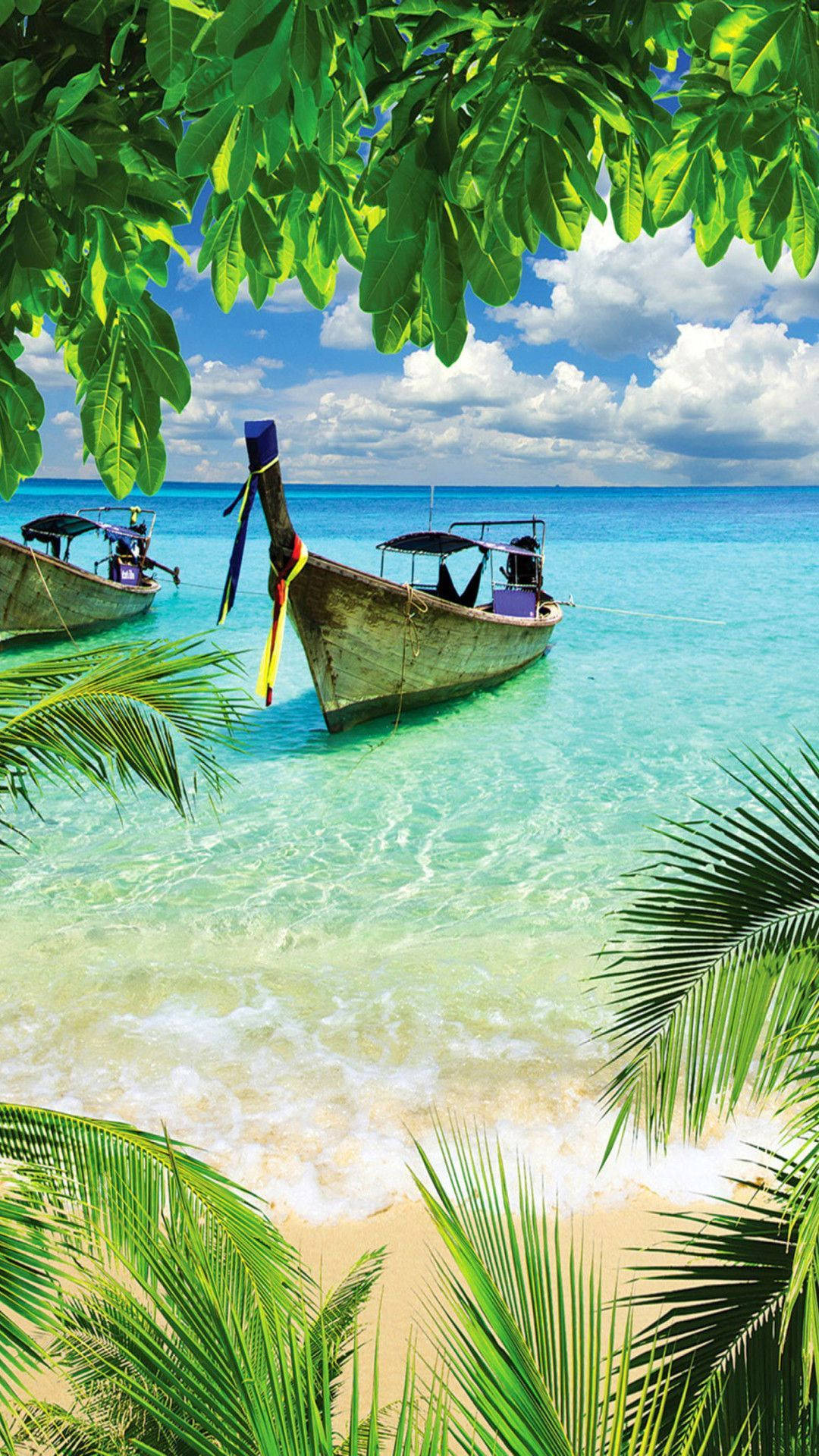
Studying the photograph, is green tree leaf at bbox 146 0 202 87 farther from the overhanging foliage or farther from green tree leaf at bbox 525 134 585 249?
green tree leaf at bbox 525 134 585 249

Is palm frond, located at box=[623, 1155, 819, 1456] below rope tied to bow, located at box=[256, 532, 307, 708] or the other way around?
below

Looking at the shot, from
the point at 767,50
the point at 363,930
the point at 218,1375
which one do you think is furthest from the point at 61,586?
the point at 218,1375

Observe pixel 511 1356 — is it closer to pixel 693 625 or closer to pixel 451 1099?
pixel 451 1099

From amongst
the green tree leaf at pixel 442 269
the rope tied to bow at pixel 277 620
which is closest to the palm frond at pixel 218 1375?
the green tree leaf at pixel 442 269

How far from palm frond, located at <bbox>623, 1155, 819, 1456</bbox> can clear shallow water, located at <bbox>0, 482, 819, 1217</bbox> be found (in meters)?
2.48

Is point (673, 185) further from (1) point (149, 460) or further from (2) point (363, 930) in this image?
(2) point (363, 930)

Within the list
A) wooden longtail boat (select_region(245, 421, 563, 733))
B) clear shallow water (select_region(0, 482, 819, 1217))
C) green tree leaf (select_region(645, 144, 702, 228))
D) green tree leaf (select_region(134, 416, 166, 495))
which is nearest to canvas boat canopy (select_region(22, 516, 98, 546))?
clear shallow water (select_region(0, 482, 819, 1217))

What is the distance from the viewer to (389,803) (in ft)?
34.6

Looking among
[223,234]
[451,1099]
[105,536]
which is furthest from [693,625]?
[223,234]

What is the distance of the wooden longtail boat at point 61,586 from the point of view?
1720cm

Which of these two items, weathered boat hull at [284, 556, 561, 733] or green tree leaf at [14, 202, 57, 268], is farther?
weathered boat hull at [284, 556, 561, 733]

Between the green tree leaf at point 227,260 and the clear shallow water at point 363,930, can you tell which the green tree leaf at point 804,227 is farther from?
the clear shallow water at point 363,930

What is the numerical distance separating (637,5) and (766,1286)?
2.65 metres

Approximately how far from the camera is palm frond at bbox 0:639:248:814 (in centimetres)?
263
